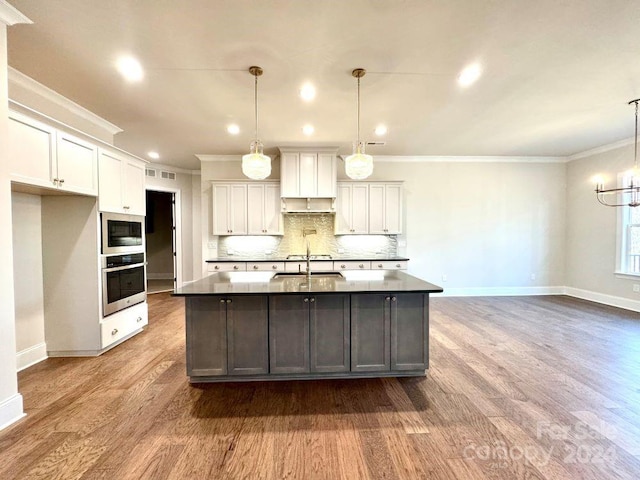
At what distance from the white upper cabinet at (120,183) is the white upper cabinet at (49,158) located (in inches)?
4.7

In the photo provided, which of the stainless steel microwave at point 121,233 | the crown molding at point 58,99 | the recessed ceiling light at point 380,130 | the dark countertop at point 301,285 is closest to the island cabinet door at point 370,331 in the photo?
the dark countertop at point 301,285

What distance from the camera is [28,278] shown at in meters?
2.95

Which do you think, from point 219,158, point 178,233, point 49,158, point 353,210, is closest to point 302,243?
point 353,210

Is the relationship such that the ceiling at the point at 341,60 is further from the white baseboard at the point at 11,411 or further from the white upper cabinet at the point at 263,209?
the white baseboard at the point at 11,411

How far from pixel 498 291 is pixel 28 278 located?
7.38 m

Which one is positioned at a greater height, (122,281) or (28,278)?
(28,278)

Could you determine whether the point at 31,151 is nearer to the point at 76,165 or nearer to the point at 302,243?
the point at 76,165

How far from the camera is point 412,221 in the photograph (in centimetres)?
589

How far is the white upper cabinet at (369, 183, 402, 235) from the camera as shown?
545 centimetres

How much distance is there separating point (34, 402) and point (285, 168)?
4.17 metres

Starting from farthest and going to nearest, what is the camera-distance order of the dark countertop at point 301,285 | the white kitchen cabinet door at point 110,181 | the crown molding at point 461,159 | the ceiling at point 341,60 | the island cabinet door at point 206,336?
1. the crown molding at point 461,159
2. the white kitchen cabinet door at point 110,181
3. the island cabinet door at point 206,336
4. the dark countertop at point 301,285
5. the ceiling at point 341,60

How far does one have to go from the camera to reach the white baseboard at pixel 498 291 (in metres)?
5.97

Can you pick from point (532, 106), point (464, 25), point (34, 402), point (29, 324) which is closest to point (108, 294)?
point (29, 324)

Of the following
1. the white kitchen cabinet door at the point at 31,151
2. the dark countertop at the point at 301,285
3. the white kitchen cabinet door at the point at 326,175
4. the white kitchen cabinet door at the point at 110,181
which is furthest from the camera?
the white kitchen cabinet door at the point at 326,175
